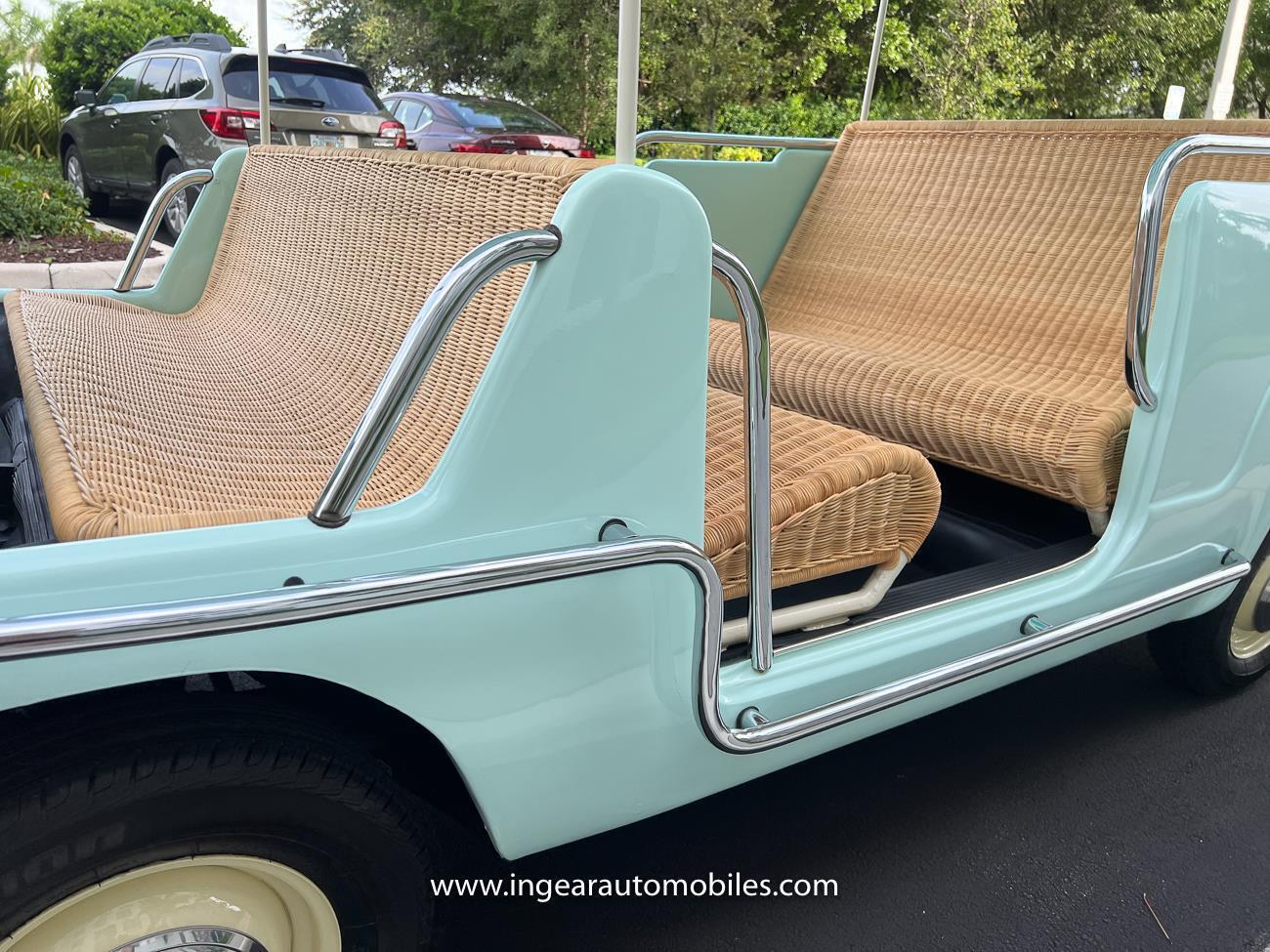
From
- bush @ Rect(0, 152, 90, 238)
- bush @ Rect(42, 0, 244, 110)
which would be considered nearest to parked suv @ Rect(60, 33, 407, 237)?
bush @ Rect(0, 152, 90, 238)

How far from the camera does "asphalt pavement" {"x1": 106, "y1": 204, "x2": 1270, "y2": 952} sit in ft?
5.65

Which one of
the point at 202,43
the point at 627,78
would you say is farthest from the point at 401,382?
the point at 202,43

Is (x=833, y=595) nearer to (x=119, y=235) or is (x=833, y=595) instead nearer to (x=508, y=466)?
(x=508, y=466)

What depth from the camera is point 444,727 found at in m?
1.21

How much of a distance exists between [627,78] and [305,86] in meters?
7.43

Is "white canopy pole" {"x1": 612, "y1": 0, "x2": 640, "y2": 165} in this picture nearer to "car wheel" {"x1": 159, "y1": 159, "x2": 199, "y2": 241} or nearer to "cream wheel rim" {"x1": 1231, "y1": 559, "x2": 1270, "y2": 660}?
"cream wheel rim" {"x1": 1231, "y1": 559, "x2": 1270, "y2": 660}

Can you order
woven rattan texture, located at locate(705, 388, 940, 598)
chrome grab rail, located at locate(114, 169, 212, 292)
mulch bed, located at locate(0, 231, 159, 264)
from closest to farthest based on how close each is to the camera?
woven rattan texture, located at locate(705, 388, 940, 598), chrome grab rail, located at locate(114, 169, 212, 292), mulch bed, located at locate(0, 231, 159, 264)

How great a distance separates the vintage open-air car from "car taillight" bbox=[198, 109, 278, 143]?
603 centimetres

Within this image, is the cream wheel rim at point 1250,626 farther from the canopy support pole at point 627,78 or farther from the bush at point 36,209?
the bush at point 36,209

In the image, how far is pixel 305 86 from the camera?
27.2 feet

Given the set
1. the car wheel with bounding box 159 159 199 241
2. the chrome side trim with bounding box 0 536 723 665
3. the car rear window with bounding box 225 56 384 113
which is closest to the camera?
the chrome side trim with bounding box 0 536 723 665

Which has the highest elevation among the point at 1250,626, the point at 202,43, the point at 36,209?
the point at 202,43

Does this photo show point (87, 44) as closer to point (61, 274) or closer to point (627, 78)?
point (61, 274)

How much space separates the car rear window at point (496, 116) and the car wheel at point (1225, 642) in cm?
881
